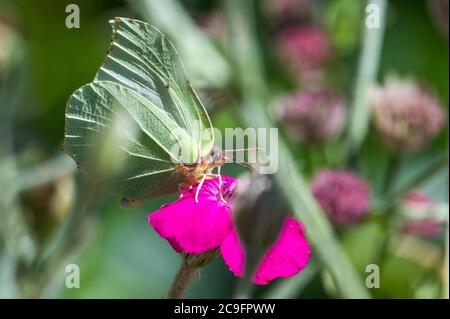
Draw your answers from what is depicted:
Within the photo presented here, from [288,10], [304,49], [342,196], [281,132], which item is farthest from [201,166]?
[288,10]

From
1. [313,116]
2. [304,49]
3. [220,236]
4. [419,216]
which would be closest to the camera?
[220,236]

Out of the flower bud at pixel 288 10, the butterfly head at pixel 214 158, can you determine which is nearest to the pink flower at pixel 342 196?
the butterfly head at pixel 214 158

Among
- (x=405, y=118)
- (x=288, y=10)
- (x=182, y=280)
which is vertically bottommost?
(x=182, y=280)

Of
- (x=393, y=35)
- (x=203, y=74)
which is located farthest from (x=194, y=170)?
(x=393, y=35)

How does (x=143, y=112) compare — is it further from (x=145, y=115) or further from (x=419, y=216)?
(x=419, y=216)

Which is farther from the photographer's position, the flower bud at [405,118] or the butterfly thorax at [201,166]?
the flower bud at [405,118]

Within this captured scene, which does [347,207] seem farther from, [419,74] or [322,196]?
[419,74]

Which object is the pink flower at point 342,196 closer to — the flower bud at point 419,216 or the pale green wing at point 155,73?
the flower bud at point 419,216

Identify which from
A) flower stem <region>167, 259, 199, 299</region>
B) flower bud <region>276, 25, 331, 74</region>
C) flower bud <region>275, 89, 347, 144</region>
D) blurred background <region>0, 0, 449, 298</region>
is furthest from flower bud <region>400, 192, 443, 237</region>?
flower stem <region>167, 259, 199, 299</region>
